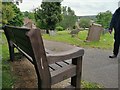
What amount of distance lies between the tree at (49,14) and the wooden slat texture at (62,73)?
1942 cm

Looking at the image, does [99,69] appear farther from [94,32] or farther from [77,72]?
[94,32]

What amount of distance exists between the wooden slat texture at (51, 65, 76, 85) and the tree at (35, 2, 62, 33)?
63.7 feet

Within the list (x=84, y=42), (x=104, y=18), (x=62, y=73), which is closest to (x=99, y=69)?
(x=62, y=73)

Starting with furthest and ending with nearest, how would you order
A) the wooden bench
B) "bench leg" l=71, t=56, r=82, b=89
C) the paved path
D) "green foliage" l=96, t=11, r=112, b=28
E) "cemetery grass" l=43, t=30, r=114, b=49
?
"green foliage" l=96, t=11, r=112, b=28
"cemetery grass" l=43, t=30, r=114, b=49
the paved path
"bench leg" l=71, t=56, r=82, b=89
the wooden bench

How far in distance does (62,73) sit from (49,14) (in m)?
20.1

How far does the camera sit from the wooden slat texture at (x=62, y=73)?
2.70m

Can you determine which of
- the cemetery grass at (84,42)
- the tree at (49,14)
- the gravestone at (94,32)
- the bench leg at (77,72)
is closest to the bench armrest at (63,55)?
the bench leg at (77,72)

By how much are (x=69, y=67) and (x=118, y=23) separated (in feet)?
11.2

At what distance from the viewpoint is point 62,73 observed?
283cm

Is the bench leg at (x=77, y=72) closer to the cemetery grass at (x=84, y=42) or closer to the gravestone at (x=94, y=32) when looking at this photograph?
the cemetery grass at (x=84, y=42)

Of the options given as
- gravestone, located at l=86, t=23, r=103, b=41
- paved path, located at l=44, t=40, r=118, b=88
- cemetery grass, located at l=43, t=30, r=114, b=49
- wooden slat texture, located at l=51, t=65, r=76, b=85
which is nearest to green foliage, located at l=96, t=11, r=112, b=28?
cemetery grass, located at l=43, t=30, r=114, b=49

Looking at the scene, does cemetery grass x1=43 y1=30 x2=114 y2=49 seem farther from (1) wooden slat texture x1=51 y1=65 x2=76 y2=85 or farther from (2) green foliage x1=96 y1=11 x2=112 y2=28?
(2) green foliage x1=96 y1=11 x2=112 y2=28

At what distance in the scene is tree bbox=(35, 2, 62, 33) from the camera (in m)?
22.2

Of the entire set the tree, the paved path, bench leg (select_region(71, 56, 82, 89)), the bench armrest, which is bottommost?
the paved path
